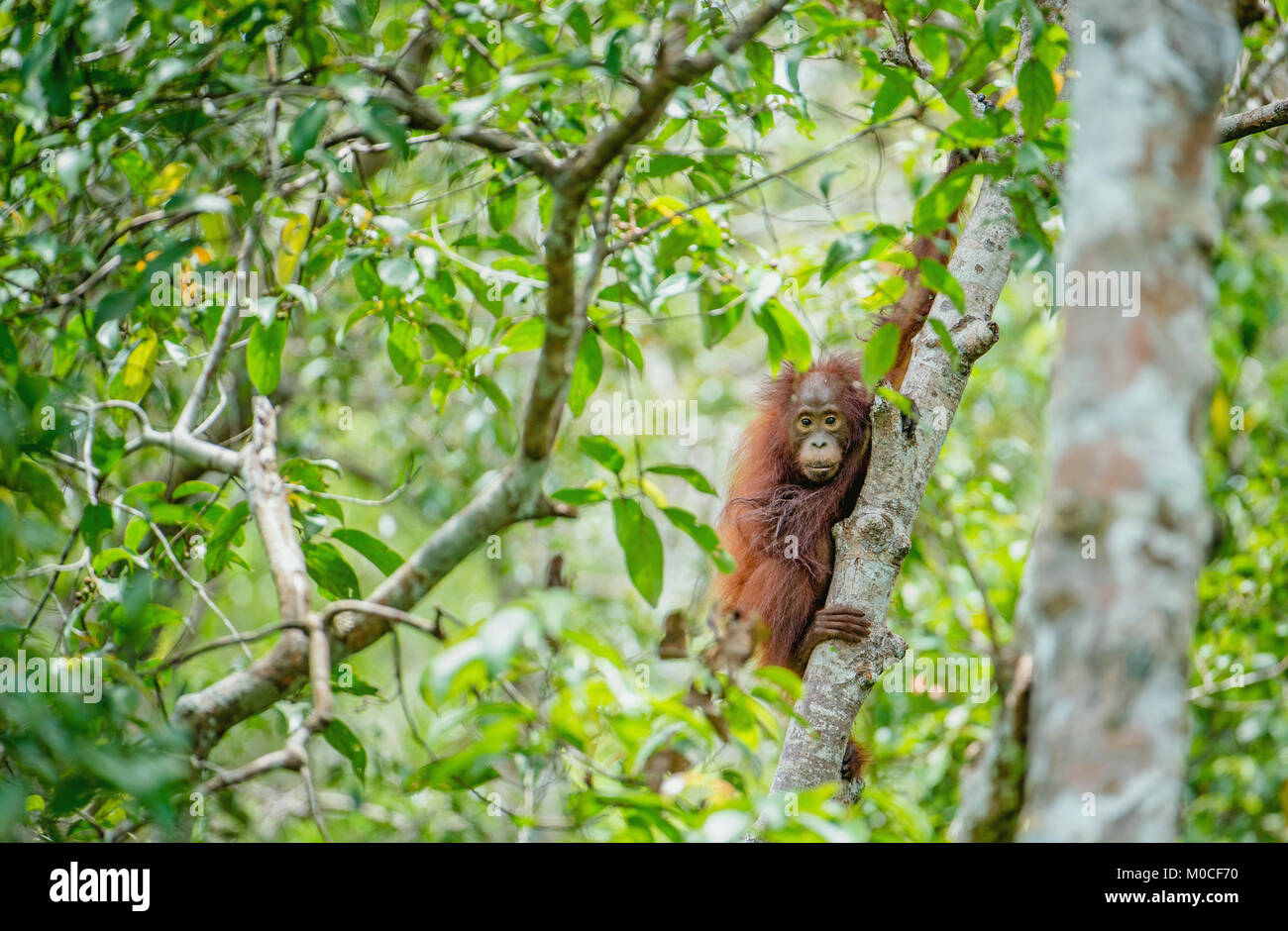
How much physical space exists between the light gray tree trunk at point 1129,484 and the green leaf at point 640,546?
48.4 inches

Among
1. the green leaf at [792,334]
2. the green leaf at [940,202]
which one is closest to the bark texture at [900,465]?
the green leaf at [792,334]

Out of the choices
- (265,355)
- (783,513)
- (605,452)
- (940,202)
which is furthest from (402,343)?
(783,513)

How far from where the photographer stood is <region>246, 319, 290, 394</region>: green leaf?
3.36 meters

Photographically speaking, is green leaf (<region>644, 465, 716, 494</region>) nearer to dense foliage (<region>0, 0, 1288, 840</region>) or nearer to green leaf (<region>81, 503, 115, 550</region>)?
dense foliage (<region>0, 0, 1288, 840</region>)

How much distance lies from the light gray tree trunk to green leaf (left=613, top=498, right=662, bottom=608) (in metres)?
1.23

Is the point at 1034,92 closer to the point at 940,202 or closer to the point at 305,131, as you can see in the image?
the point at 940,202

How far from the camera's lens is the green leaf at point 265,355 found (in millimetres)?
3359

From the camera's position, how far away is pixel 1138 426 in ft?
5.91

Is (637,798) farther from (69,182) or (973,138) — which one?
(69,182)

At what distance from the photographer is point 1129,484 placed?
180 centimetres

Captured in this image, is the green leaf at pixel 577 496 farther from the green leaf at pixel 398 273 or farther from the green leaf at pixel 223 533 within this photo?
the green leaf at pixel 223 533

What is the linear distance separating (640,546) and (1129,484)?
1.39 metres
